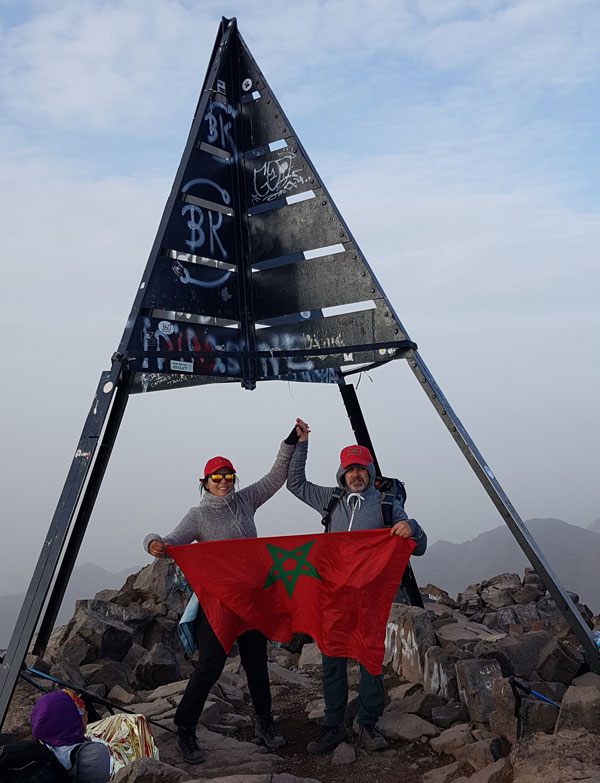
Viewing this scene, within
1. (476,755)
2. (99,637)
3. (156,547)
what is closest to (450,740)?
(476,755)

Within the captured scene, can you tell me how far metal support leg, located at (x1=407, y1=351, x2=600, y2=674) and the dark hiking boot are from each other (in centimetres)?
272

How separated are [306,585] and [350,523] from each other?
2.13 ft

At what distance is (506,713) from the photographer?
5711mm

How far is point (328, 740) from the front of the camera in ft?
18.9

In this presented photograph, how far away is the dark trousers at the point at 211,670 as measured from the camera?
5.60 meters

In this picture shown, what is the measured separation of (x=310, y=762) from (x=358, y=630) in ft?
3.41

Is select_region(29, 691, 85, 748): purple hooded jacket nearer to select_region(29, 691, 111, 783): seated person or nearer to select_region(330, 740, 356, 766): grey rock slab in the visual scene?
select_region(29, 691, 111, 783): seated person

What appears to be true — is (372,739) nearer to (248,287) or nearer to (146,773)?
(146,773)

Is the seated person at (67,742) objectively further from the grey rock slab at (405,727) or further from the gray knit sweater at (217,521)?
the grey rock slab at (405,727)

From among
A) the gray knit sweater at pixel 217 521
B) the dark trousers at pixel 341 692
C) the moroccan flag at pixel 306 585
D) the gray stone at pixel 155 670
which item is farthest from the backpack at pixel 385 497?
the gray stone at pixel 155 670

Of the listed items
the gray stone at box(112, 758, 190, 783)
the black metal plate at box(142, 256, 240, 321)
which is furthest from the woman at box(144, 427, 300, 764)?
the black metal plate at box(142, 256, 240, 321)

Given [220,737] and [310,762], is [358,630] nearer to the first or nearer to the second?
[310,762]

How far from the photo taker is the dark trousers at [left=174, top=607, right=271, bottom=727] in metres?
5.60

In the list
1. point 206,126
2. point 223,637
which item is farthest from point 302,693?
point 206,126
